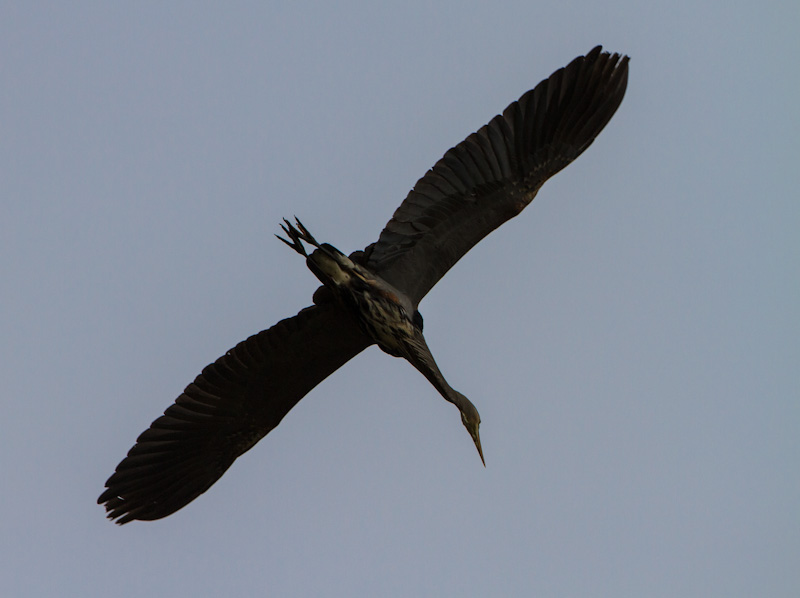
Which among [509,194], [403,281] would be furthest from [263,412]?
[509,194]

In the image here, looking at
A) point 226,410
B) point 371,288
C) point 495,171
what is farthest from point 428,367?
point 226,410

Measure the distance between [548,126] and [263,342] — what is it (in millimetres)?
3163

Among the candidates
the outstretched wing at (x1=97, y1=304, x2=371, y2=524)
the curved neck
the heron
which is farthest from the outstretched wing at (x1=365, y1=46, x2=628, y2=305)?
the outstretched wing at (x1=97, y1=304, x2=371, y2=524)

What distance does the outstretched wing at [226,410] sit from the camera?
402 inches

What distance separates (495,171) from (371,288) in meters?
1.62

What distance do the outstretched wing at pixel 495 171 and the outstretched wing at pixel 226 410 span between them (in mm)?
777

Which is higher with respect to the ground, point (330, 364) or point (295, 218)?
point (295, 218)

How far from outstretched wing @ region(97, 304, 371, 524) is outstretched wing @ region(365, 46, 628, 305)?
777mm

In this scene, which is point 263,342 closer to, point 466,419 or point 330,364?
point 330,364

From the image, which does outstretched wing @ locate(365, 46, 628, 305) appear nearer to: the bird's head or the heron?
the heron

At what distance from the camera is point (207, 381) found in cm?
1038

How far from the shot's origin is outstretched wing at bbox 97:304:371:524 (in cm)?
1021

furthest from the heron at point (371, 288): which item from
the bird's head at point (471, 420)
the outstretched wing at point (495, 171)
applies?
the bird's head at point (471, 420)

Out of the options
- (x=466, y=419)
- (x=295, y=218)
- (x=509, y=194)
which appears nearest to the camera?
(x=466, y=419)
